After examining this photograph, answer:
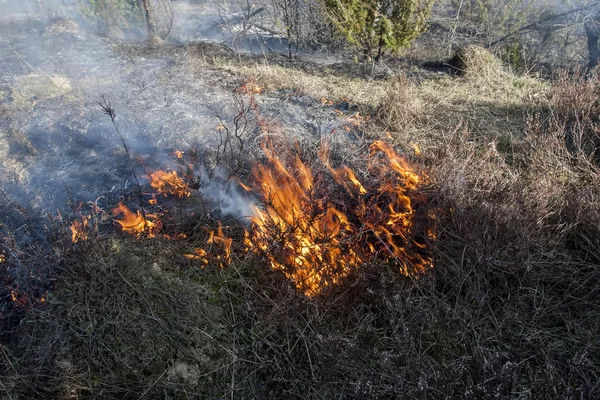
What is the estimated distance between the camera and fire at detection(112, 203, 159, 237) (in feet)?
11.3

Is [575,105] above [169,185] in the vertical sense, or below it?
above

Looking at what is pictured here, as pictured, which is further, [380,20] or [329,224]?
[380,20]

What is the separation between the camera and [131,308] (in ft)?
9.30

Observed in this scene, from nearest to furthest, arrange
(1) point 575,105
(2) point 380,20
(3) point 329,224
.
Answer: (3) point 329,224, (1) point 575,105, (2) point 380,20

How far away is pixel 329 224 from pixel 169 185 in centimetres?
167

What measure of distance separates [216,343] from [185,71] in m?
4.88

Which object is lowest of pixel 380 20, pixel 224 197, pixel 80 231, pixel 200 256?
pixel 200 256

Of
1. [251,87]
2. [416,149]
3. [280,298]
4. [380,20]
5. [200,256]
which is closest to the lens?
[280,298]

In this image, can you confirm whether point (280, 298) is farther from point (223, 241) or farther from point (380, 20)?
point (380, 20)

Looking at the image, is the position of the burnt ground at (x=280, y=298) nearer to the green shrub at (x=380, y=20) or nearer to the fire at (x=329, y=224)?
the fire at (x=329, y=224)

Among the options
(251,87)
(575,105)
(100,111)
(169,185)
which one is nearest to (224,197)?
(169,185)

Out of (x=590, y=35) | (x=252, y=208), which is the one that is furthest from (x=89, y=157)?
(x=590, y=35)

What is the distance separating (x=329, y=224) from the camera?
345 cm

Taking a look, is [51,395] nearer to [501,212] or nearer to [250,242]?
[250,242]
